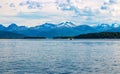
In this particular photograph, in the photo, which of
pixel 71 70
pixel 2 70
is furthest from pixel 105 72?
pixel 2 70

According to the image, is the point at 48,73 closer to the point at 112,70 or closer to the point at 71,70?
the point at 71,70

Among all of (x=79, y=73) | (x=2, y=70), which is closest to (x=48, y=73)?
(x=79, y=73)

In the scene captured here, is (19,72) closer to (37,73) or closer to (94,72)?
(37,73)

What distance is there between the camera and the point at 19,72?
3900cm

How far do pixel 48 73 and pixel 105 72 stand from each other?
694 centimetres

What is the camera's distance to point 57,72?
3838 centimetres

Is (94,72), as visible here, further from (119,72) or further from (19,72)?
(19,72)

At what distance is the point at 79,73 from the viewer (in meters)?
37.8

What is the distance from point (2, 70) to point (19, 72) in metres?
2.57

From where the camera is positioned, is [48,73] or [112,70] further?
[112,70]

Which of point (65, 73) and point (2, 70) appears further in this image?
point (2, 70)

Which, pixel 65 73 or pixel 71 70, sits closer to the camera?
pixel 65 73

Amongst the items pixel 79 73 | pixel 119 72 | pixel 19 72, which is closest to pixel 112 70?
pixel 119 72

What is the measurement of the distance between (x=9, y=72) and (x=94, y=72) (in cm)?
1032
